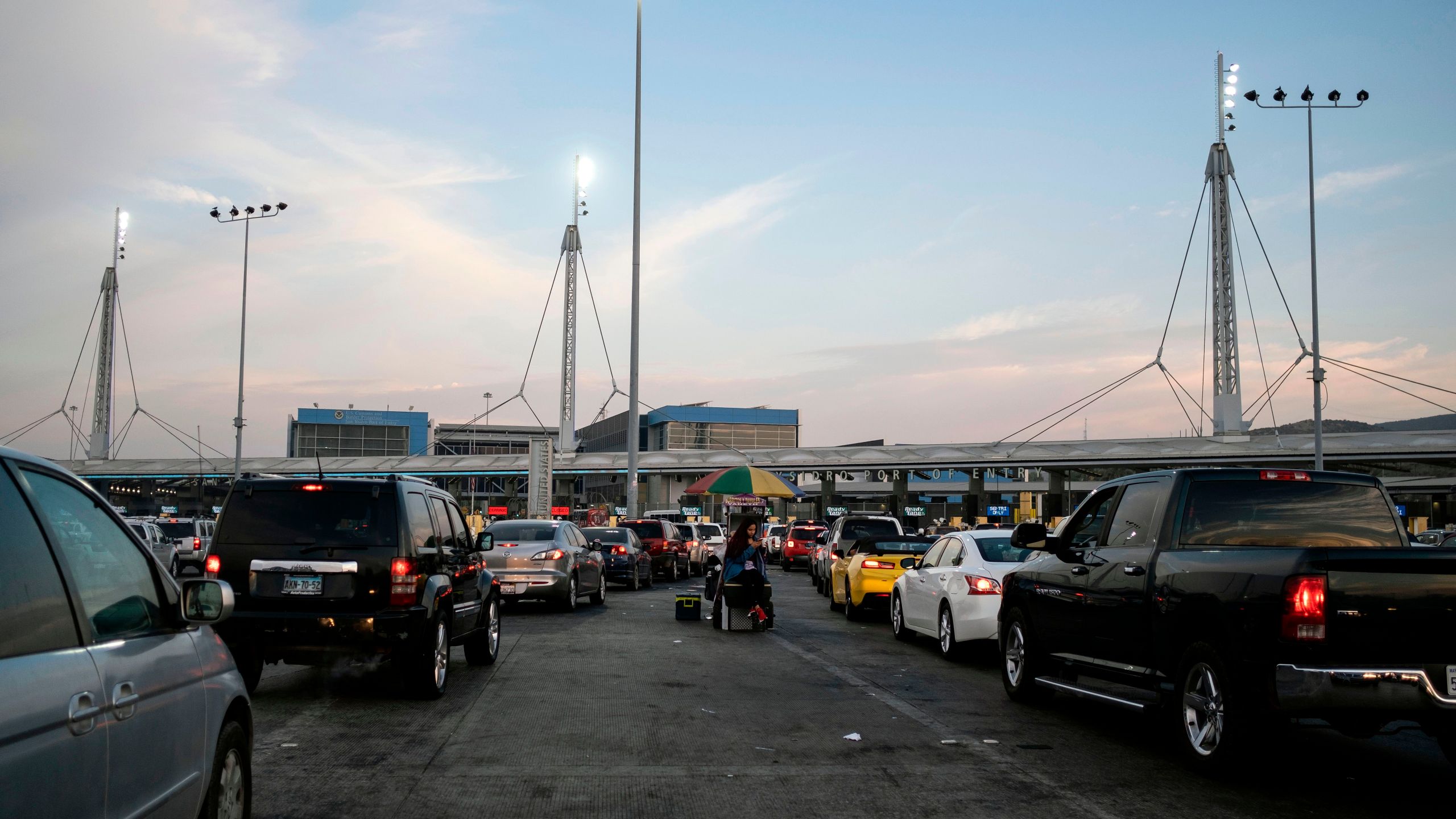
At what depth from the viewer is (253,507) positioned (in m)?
9.91

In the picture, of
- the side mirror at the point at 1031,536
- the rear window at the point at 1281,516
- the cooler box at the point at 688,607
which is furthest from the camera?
the cooler box at the point at 688,607

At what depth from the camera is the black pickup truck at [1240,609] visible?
21.5 ft

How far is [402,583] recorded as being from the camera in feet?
32.3

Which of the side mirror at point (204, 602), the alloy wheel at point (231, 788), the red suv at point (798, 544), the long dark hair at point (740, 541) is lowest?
the red suv at point (798, 544)

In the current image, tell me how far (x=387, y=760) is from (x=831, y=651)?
8.04m

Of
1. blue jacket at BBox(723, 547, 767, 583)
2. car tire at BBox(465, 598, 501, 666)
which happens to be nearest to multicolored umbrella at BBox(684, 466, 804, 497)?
blue jacket at BBox(723, 547, 767, 583)

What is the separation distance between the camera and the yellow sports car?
1952cm

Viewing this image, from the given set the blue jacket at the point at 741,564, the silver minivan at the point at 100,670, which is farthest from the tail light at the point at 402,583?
the blue jacket at the point at 741,564

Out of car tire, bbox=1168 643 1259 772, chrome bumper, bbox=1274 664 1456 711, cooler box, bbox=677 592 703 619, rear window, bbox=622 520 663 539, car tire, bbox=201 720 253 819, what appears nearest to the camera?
car tire, bbox=201 720 253 819

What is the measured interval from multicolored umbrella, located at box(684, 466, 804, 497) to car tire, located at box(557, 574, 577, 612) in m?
9.06

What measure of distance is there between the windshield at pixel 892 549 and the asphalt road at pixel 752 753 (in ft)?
22.8

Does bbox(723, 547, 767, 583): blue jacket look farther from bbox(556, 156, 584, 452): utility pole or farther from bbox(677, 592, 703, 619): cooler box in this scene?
bbox(556, 156, 584, 452): utility pole

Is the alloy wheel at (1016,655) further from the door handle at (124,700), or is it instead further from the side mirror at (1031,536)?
the door handle at (124,700)

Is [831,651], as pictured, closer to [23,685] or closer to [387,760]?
[387,760]
